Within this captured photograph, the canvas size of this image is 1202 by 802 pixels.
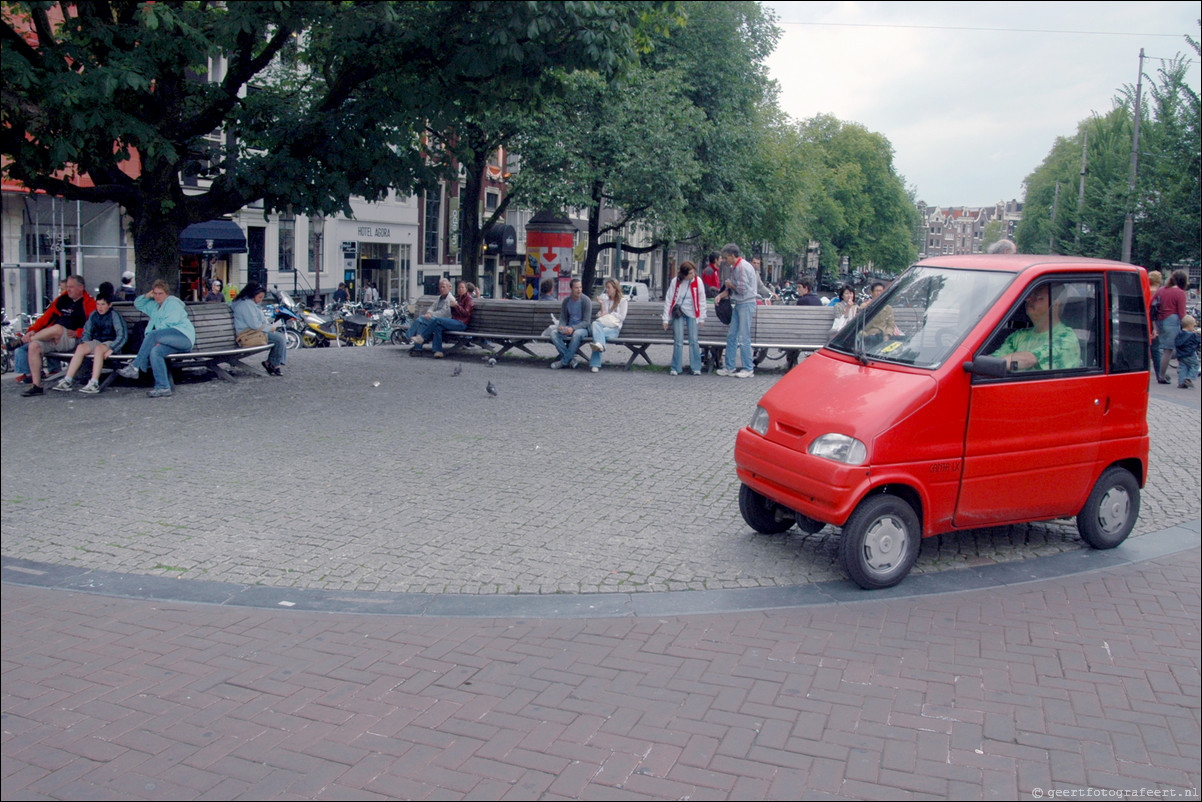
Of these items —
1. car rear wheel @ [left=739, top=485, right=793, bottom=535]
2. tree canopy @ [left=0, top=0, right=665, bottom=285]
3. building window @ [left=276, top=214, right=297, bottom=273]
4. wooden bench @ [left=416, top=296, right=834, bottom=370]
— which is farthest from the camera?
building window @ [left=276, top=214, right=297, bottom=273]

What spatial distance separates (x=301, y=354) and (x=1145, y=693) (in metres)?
15.5

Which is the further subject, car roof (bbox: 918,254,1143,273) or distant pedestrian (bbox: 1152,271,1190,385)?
distant pedestrian (bbox: 1152,271,1190,385)

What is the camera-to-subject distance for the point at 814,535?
22.6 feet

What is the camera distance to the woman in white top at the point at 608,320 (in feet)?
50.2

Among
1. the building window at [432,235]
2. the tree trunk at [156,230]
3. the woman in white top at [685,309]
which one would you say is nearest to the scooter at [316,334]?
the tree trunk at [156,230]

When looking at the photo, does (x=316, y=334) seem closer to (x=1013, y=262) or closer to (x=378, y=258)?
(x=378, y=258)

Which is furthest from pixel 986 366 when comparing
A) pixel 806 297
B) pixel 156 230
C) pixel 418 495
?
pixel 806 297

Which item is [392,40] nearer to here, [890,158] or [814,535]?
[814,535]

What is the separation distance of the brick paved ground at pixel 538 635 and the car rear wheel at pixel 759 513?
10cm

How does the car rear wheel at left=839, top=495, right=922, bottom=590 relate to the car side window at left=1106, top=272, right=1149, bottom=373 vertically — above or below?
below

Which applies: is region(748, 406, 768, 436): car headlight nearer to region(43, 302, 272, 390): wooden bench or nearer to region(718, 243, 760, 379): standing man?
region(718, 243, 760, 379): standing man

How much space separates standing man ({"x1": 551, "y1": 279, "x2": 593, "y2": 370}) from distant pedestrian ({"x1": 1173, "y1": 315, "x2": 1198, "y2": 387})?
9.56 metres

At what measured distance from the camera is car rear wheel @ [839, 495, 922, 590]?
18.3 feet

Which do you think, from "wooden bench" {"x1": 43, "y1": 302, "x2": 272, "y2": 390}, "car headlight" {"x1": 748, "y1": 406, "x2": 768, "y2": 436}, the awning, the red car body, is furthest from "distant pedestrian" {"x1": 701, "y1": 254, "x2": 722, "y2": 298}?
"car headlight" {"x1": 748, "y1": 406, "x2": 768, "y2": 436}
